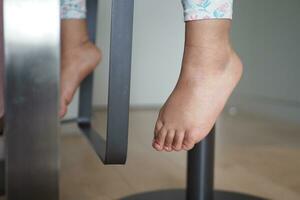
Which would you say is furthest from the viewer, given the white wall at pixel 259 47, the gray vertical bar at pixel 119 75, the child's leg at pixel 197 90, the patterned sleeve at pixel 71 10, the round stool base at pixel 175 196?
the white wall at pixel 259 47

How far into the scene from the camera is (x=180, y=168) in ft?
4.18

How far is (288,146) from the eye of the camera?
1.52m

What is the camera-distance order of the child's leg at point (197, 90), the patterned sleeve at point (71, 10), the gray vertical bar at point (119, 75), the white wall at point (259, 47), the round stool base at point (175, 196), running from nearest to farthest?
the gray vertical bar at point (119, 75) → the child's leg at point (197, 90) → the patterned sleeve at point (71, 10) → the round stool base at point (175, 196) → the white wall at point (259, 47)

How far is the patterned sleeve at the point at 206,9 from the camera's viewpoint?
0.57m

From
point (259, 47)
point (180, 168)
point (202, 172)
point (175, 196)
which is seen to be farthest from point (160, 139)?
point (259, 47)

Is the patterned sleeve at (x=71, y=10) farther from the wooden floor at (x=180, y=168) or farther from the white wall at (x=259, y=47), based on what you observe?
the wooden floor at (x=180, y=168)

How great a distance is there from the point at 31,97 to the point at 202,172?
19.5 inches

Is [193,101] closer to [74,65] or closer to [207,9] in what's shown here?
[207,9]

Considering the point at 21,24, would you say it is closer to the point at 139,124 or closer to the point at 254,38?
the point at 254,38

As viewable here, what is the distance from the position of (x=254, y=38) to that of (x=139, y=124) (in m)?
0.80

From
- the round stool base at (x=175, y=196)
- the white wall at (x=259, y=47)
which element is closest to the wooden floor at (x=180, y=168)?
the round stool base at (x=175, y=196)

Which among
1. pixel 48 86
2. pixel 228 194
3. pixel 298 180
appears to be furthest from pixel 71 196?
pixel 298 180

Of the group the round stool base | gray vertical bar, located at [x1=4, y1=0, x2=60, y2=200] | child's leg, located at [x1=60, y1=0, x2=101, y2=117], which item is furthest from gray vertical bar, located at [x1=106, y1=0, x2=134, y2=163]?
the round stool base

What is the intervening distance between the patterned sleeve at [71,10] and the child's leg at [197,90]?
1.09 feet
